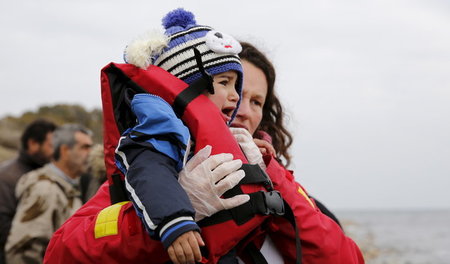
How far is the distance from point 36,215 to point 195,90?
328cm

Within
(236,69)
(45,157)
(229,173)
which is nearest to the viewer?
(229,173)

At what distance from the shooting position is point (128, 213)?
86.7 inches

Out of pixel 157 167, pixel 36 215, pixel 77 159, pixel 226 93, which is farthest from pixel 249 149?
pixel 77 159

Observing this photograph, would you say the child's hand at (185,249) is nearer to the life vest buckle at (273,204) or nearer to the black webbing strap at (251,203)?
the black webbing strap at (251,203)

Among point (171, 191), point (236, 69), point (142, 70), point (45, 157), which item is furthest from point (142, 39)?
point (45, 157)

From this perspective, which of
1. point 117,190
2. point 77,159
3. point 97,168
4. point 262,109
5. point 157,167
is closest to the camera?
point 157,167

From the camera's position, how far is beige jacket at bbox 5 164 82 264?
16.6 ft

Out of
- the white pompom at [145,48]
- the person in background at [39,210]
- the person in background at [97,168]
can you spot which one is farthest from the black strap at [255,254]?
the person in background at [39,210]

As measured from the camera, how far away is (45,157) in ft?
22.3

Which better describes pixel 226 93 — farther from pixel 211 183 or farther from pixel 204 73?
pixel 211 183

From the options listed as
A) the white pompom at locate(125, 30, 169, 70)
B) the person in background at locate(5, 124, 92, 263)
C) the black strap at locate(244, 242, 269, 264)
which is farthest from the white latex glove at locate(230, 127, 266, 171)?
the person in background at locate(5, 124, 92, 263)

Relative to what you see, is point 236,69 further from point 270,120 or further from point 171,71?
point 270,120

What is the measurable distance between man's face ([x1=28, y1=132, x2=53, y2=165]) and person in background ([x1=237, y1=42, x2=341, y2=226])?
404 cm

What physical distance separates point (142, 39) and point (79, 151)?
401 cm
